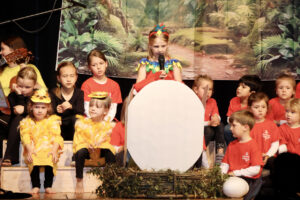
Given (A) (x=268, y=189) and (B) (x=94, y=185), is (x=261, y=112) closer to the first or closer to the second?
(B) (x=94, y=185)

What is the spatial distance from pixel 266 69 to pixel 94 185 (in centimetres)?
279

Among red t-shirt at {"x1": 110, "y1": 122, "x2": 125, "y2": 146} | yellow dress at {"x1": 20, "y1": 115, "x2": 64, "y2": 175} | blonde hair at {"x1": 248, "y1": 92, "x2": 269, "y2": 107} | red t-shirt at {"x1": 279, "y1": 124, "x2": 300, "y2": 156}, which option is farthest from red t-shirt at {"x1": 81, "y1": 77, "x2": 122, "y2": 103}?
red t-shirt at {"x1": 279, "y1": 124, "x2": 300, "y2": 156}

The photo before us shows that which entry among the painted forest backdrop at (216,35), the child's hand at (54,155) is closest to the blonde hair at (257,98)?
the painted forest backdrop at (216,35)

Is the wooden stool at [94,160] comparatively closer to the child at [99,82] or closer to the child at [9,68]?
the child at [99,82]

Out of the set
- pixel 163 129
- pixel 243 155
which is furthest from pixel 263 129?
pixel 163 129

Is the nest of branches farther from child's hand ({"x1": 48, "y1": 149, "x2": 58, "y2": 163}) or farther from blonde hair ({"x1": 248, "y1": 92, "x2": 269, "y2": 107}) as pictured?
blonde hair ({"x1": 248, "y1": 92, "x2": 269, "y2": 107})

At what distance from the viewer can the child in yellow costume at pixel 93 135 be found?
12.7ft

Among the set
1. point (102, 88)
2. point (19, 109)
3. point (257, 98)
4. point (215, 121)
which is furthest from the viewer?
point (102, 88)

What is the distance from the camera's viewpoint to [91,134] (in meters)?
3.99

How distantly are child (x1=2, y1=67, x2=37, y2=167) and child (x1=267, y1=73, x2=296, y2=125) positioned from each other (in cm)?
223

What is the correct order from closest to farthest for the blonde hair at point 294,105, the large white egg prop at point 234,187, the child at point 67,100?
the large white egg prop at point 234,187
the blonde hair at point 294,105
the child at point 67,100

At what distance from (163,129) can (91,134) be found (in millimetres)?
840

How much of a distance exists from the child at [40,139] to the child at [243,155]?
136cm

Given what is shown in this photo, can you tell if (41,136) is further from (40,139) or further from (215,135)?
(215,135)
